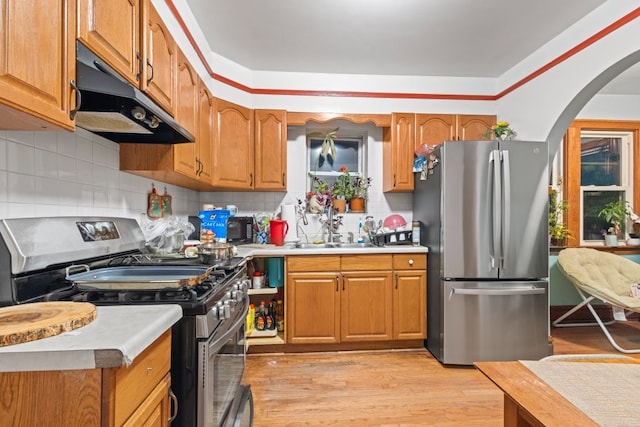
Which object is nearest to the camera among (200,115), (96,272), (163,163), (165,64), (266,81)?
(96,272)

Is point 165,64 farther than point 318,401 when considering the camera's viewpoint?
No

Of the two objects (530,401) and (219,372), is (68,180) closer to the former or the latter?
(219,372)

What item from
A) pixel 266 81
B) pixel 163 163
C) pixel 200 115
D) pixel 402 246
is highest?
pixel 266 81

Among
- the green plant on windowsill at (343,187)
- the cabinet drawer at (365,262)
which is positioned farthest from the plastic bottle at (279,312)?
the green plant on windowsill at (343,187)

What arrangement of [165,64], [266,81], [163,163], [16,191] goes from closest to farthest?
[16,191], [165,64], [163,163], [266,81]

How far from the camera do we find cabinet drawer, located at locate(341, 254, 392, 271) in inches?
107

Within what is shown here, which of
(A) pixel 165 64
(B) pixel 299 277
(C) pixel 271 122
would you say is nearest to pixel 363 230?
(B) pixel 299 277

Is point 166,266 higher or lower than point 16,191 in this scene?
lower

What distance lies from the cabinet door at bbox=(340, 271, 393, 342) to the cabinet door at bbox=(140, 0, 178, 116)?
1.82 metres

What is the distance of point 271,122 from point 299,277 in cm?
144

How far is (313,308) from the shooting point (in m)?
2.68

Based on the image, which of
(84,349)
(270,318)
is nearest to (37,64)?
(84,349)

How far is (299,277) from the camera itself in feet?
8.78

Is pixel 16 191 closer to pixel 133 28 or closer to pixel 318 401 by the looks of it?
pixel 133 28
